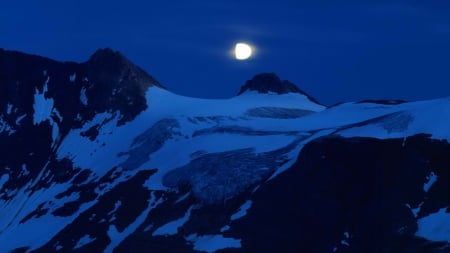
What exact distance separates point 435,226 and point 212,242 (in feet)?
90.0

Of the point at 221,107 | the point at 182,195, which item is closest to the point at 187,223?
the point at 182,195

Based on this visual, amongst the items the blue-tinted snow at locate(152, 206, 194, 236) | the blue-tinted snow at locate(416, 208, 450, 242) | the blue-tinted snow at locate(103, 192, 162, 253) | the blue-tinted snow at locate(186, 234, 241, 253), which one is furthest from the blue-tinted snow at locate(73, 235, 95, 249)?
the blue-tinted snow at locate(416, 208, 450, 242)

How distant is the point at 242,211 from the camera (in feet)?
379

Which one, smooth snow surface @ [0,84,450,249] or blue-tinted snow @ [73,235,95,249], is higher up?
smooth snow surface @ [0,84,450,249]

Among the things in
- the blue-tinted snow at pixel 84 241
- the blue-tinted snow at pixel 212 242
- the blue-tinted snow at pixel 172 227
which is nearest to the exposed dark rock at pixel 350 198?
the blue-tinted snow at pixel 212 242

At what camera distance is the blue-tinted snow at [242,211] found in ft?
375

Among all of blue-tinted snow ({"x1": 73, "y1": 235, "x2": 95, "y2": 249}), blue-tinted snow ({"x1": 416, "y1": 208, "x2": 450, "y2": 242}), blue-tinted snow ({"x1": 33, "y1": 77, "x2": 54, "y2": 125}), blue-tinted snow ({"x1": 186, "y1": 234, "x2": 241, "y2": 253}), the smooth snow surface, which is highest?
blue-tinted snow ({"x1": 33, "y1": 77, "x2": 54, "y2": 125})

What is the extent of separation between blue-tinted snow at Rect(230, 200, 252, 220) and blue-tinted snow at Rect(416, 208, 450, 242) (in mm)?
25182

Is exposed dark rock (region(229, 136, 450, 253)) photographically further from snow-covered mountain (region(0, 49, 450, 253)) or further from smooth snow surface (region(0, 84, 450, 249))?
smooth snow surface (region(0, 84, 450, 249))

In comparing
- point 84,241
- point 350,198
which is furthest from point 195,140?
point 350,198

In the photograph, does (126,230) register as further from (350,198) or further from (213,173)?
(350,198)

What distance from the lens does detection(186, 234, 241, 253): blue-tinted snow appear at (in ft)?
354

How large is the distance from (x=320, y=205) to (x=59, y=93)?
103 m

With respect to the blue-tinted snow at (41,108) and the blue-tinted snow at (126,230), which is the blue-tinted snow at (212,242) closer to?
the blue-tinted snow at (126,230)
